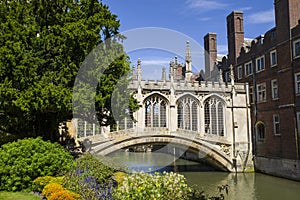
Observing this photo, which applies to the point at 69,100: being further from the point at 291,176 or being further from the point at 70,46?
the point at 291,176

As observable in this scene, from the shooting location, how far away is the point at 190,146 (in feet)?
75.5

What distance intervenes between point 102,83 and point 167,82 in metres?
10.0

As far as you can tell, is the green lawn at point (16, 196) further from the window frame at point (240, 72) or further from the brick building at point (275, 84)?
the window frame at point (240, 72)

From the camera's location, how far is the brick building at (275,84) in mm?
19266

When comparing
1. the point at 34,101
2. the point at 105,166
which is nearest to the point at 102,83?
the point at 34,101

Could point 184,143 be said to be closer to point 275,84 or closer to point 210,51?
point 275,84

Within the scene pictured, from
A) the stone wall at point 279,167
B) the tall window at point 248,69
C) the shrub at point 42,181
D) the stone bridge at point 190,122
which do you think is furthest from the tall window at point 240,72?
the shrub at point 42,181

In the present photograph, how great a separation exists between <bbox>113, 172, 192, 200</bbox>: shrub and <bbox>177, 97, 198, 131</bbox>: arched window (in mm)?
16533

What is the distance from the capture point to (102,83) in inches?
506

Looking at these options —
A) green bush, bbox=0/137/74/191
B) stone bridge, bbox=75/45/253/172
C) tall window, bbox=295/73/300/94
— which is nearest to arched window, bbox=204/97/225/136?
stone bridge, bbox=75/45/253/172

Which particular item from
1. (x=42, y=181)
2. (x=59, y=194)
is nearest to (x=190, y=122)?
(x=42, y=181)

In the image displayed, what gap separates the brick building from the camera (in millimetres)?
19266

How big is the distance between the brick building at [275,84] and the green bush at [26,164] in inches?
582

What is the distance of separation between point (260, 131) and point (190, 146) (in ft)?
18.9
